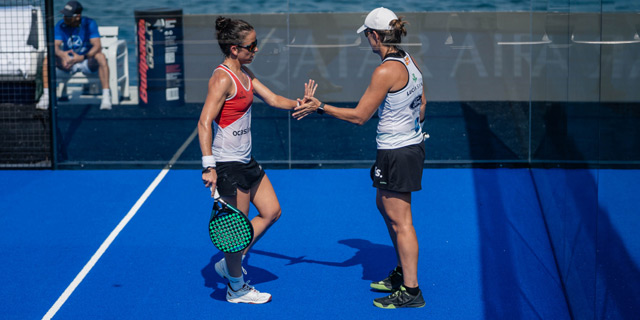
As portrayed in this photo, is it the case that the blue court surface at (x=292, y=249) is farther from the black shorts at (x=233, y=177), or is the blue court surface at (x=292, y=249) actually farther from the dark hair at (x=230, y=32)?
the dark hair at (x=230, y=32)

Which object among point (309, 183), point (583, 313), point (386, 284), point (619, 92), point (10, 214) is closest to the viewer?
point (619, 92)

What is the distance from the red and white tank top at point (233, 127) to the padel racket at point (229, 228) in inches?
14.9

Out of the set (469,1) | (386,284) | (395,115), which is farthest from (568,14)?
(469,1)

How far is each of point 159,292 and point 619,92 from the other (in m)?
3.63

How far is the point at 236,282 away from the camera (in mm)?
6137

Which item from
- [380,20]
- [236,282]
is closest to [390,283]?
[236,282]

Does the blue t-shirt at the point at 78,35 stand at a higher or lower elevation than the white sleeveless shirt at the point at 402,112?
higher

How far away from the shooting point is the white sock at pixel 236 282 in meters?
6.12

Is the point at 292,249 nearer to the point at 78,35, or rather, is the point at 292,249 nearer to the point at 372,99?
the point at 372,99

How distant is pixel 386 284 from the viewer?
6.40m

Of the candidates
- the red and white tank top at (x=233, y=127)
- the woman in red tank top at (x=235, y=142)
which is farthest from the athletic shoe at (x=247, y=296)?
the red and white tank top at (x=233, y=127)

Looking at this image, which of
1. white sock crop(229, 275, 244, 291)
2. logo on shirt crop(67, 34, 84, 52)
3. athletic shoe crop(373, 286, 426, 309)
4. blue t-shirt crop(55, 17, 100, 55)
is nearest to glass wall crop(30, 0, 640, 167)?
blue t-shirt crop(55, 17, 100, 55)

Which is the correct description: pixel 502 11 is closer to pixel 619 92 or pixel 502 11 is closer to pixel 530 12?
pixel 530 12

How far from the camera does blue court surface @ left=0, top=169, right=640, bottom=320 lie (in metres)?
6.11
